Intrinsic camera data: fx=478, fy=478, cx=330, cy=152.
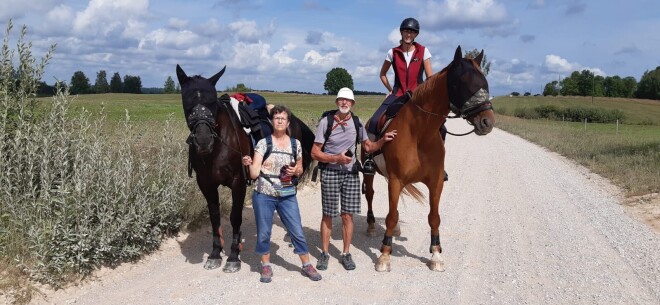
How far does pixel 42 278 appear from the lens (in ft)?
15.1

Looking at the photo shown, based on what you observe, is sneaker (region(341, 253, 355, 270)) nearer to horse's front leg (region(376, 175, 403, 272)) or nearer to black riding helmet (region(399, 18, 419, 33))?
horse's front leg (region(376, 175, 403, 272))

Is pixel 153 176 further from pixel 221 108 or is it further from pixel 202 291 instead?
pixel 202 291

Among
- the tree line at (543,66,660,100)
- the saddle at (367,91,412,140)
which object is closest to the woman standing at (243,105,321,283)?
the saddle at (367,91,412,140)

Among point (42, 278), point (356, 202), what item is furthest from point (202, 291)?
point (356, 202)

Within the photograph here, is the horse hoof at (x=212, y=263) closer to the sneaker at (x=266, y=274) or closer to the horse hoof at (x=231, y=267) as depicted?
the horse hoof at (x=231, y=267)

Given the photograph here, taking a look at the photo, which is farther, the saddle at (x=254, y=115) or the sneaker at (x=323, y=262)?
the saddle at (x=254, y=115)

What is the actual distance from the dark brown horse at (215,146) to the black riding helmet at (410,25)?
7.49ft

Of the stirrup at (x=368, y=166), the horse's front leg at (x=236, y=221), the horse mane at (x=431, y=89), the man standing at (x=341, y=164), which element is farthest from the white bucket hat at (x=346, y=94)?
the horse's front leg at (x=236, y=221)

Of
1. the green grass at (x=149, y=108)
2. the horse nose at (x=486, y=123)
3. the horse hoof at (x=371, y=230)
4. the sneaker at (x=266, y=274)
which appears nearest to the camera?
the horse nose at (x=486, y=123)

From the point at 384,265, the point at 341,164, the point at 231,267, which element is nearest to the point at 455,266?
the point at 384,265

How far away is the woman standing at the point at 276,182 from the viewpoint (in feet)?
16.5

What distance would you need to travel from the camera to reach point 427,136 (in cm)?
544

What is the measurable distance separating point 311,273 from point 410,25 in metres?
3.23

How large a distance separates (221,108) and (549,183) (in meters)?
8.86
